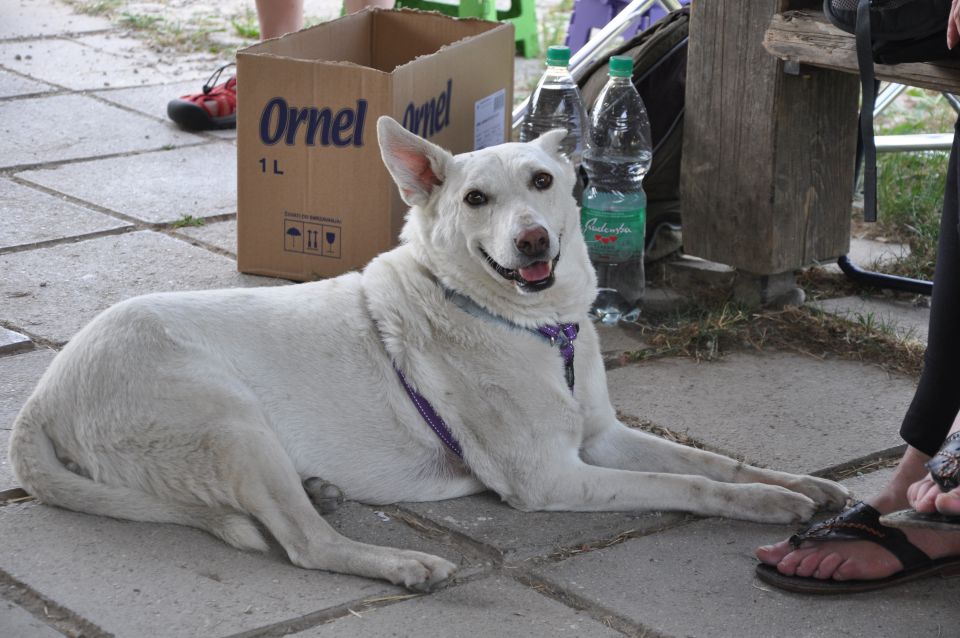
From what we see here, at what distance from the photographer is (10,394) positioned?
141 inches

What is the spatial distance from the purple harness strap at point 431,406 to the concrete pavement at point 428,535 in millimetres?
172

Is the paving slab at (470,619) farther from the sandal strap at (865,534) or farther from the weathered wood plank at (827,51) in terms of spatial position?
the weathered wood plank at (827,51)

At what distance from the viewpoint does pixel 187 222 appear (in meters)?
5.16

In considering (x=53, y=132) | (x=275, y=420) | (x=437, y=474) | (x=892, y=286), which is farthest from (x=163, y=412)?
(x=53, y=132)

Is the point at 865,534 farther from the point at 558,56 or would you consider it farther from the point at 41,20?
the point at 41,20

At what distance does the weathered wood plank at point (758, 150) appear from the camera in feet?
13.8

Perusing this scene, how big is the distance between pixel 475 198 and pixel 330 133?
1.36 m

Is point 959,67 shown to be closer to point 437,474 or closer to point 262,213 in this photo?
point 437,474

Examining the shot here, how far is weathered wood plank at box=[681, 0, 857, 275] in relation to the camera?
421 cm

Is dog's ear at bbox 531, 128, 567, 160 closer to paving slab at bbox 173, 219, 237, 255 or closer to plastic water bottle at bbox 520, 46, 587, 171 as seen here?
plastic water bottle at bbox 520, 46, 587, 171

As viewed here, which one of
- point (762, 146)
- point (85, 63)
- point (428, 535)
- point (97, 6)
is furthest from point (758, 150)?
point (97, 6)

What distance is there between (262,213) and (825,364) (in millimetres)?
2070

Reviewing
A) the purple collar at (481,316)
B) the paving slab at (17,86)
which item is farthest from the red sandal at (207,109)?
the purple collar at (481,316)

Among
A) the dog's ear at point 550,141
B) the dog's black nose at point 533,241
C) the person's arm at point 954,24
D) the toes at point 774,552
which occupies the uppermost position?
the person's arm at point 954,24
